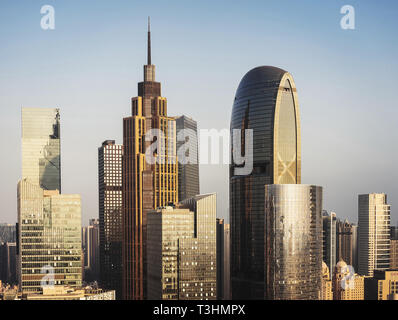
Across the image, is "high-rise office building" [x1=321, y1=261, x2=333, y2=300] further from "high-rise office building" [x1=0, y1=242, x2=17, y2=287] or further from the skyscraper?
"high-rise office building" [x1=0, y1=242, x2=17, y2=287]

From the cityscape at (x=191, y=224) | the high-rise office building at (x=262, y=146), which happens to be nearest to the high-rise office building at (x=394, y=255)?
the cityscape at (x=191, y=224)

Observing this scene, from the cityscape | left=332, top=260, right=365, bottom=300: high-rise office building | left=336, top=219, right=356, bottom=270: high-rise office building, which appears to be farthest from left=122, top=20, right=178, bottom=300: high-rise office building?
left=336, top=219, right=356, bottom=270: high-rise office building

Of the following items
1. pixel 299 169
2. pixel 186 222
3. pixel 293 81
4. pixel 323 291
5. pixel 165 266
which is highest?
pixel 293 81

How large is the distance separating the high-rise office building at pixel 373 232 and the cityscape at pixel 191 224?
0.14 m

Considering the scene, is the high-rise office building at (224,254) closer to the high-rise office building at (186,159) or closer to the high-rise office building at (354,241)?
the high-rise office building at (186,159)

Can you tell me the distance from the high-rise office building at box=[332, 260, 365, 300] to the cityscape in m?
0.14

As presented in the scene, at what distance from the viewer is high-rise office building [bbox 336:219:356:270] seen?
66.4 m

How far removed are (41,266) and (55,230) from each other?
3.28m

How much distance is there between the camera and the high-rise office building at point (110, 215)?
68844mm

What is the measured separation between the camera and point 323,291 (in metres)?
51.4

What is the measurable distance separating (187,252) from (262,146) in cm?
2087
